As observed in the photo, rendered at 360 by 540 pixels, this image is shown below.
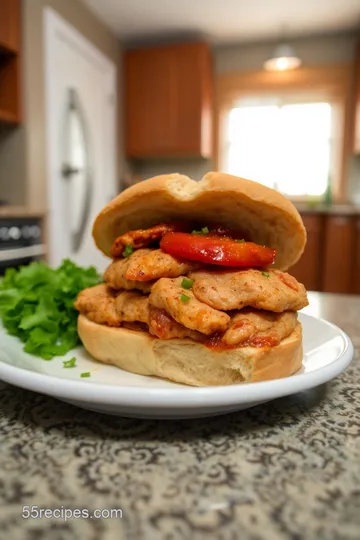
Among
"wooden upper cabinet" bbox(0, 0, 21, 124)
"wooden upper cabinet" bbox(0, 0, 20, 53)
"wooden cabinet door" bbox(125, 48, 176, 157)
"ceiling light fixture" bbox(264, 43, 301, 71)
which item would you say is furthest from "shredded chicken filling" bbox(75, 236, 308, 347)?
"wooden cabinet door" bbox(125, 48, 176, 157)

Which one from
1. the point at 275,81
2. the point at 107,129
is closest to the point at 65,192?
the point at 107,129

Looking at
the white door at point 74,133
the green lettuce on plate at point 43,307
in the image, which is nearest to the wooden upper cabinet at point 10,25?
the white door at point 74,133

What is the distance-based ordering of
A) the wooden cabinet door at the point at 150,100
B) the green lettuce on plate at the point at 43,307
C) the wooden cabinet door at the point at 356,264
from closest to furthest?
the green lettuce on plate at the point at 43,307 → the wooden cabinet door at the point at 356,264 → the wooden cabinet door at the point at 150,100

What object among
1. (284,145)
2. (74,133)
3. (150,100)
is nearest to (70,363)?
(74,133)

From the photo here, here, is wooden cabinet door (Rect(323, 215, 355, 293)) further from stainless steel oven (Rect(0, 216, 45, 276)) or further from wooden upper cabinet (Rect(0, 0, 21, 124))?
wooden upper cabinet (Rect(0, 0, 21, 124))

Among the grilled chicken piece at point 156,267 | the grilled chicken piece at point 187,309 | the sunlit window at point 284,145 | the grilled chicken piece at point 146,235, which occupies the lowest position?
the grilled chicken piece at point 187,309

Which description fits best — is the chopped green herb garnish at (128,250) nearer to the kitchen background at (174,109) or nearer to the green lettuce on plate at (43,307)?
the green lettuce on plate at (43,307)

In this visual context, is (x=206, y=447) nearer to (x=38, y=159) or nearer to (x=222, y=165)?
(x=38, y=159)
